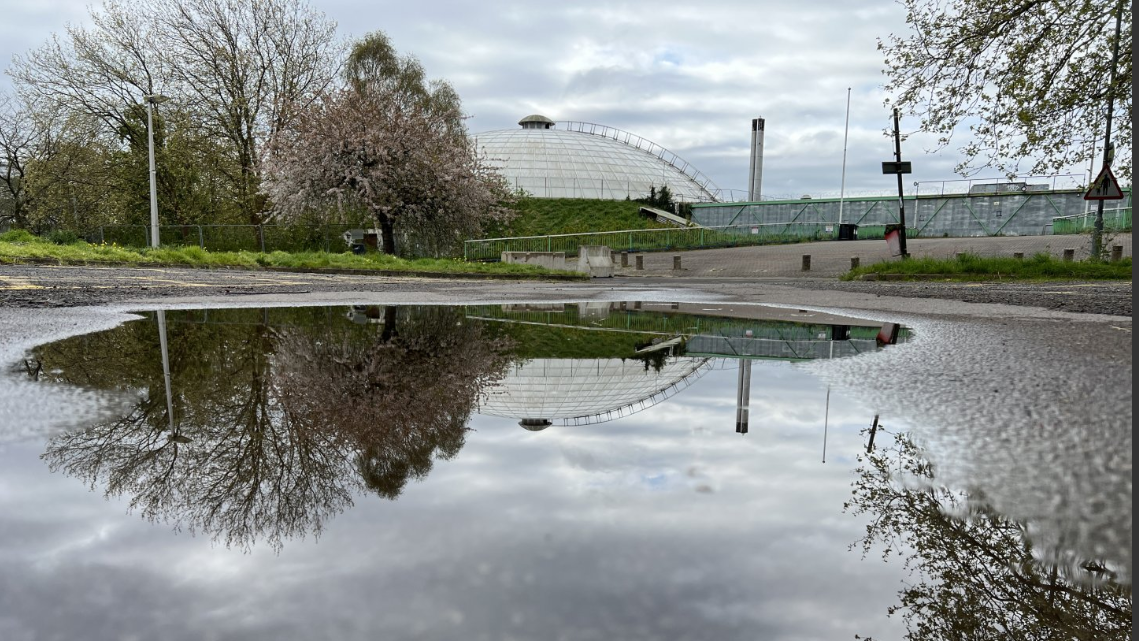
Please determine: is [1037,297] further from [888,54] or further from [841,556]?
[841,556]

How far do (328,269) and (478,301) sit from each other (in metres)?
12.2

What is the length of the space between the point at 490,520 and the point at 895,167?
2144cm

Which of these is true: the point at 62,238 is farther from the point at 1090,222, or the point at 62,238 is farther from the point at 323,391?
the point at 1090,222

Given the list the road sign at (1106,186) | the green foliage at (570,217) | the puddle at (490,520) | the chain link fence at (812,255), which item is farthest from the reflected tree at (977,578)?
the green foliage at (570,217)

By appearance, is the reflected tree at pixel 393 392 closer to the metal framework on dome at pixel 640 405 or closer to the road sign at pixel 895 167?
the metal framework on dome at pixel 640 405

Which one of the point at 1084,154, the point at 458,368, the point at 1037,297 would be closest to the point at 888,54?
the point at 1084,154

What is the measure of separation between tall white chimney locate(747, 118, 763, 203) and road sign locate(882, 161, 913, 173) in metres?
46.4

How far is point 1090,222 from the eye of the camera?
41875 millimetres

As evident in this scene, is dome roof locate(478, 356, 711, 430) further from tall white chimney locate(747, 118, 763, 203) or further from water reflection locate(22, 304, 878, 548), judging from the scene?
tall white chimney locate(747, 118, 763, 203)

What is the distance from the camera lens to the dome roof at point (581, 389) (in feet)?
10.8

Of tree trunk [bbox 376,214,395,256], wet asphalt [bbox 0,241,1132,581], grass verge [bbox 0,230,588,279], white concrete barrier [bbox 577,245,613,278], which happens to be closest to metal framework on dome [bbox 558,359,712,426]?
wet asphalt [bbox 0,241,1132,581]

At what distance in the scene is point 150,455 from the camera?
96.6 inches

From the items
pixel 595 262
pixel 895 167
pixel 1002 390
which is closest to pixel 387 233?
pixel 595 262

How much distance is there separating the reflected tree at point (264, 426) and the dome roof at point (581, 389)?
0.19 m
